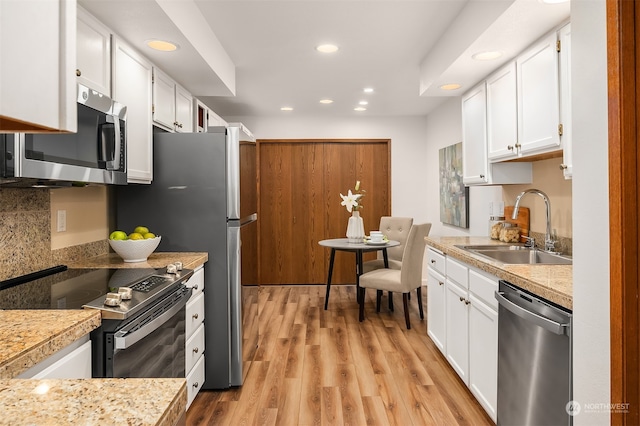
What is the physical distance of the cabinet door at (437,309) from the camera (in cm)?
305

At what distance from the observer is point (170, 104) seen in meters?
3.02

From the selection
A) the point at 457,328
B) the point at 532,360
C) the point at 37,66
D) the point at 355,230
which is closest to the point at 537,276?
the point at 532,360

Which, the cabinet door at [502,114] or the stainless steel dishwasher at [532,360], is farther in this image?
the cabinet door at [502,114]

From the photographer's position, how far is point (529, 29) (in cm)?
225

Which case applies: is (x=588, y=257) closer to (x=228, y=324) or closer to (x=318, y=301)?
(x=228, y=324)

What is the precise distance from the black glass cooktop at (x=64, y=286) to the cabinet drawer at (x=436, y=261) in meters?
1.94

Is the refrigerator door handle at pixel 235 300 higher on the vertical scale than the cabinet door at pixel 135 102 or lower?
lower

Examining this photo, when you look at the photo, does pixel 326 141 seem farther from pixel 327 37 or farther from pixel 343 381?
pixel 343 381

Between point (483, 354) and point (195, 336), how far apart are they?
162 cm

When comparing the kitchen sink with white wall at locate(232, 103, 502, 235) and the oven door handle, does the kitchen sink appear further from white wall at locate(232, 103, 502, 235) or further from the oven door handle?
white wall at locate(232, 103, 502, 235)

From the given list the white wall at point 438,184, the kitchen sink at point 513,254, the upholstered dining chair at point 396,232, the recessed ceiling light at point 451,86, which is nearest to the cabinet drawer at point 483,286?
the kitchen sink at point 513,254

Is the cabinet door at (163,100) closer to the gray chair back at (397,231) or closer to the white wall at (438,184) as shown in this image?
the white wall at (438,184)

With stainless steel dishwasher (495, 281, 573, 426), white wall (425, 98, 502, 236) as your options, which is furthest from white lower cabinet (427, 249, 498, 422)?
white wall (425, 98, 502, 236)

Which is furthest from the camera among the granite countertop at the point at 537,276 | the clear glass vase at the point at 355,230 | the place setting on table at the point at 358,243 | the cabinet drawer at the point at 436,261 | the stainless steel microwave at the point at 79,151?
the clear glass vase at the point at 355,230
